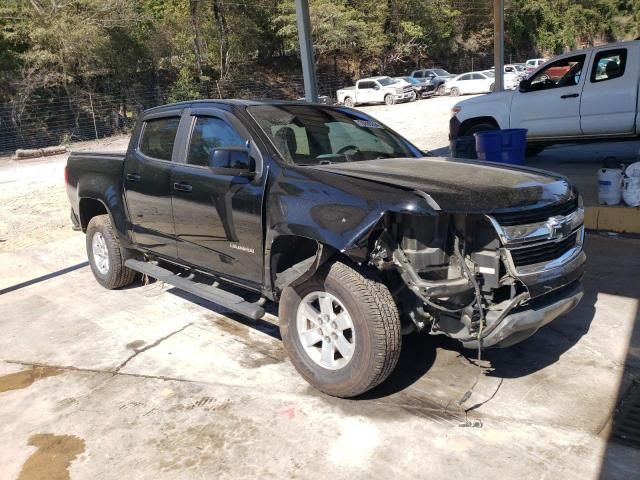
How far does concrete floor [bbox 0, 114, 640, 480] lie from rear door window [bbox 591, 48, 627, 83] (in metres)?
5.11

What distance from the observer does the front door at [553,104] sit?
9.66 meters

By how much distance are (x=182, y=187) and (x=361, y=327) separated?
205cm

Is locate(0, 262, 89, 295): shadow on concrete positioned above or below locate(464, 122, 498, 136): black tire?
below

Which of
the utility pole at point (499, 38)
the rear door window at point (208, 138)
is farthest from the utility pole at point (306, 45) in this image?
the utility pole at point (499, 38)

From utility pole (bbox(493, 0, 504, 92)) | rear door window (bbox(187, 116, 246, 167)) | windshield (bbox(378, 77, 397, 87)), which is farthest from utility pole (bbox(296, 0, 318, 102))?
windshield (bbox(378, 77, 397, 87))

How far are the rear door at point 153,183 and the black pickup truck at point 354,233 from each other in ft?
0.10

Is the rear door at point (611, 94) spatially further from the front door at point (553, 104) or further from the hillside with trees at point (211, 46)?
the hillside with trees at point (211, 46)

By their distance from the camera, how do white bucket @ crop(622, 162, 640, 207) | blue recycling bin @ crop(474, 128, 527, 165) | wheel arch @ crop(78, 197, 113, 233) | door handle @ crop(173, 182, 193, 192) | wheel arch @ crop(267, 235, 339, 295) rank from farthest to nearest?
blue recycling bin @ crop(474, 128, 527, 165) → white bucket @ crop(622, 162, 640, 207) → wheel arch @ crop(78, 197, 113, 233) → door handle @ crop(173, 182, 193, 192) → wheel arch @ crop(267, 235, 339, 295)

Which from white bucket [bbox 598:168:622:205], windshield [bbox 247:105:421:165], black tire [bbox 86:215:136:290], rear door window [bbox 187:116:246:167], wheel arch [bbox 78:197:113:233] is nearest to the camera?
windshield [bbox 247:105:421:165]

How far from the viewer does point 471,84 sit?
34.6 metres

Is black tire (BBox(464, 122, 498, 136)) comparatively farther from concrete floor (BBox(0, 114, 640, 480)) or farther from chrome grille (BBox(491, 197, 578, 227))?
chrome grille (BBox(491, 197, 578, 227))

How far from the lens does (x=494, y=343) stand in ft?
10.5

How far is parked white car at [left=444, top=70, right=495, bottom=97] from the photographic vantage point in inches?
1342

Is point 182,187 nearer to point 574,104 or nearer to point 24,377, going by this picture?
point 24,377
